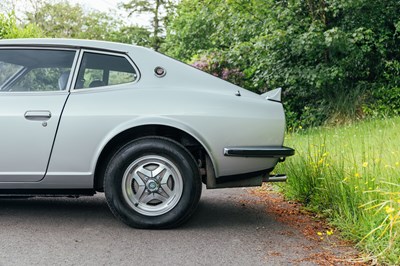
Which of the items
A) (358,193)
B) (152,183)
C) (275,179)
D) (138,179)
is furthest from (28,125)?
(358,193)

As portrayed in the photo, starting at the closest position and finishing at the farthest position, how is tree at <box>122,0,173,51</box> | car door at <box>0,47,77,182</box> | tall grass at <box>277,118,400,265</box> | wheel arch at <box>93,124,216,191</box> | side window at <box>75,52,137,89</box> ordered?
tall grass at <box>277,118,400,265</box>
car door at <box>0,47,77,182</box>
wheel arch at <box>93,124,216,191</box>
side window at <box>75,52,137,89</box>
tree at <box>122,0,173,51</box>

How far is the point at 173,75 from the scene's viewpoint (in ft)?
14.1

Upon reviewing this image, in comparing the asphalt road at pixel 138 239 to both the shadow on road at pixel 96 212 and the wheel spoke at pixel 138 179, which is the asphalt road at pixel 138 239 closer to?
the shadow on road at pixel 96 212

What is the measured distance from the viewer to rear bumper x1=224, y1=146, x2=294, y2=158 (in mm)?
4074

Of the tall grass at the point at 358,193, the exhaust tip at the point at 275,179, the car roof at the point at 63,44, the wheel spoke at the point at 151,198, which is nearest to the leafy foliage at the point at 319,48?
the tall grass at the point at 358,193

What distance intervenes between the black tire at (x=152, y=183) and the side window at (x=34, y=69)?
0.86 m

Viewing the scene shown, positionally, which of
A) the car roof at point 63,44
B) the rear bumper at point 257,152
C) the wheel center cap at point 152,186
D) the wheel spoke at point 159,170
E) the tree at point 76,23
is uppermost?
the tree at point 76,23

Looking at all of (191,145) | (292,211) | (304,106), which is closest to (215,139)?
(191,145)

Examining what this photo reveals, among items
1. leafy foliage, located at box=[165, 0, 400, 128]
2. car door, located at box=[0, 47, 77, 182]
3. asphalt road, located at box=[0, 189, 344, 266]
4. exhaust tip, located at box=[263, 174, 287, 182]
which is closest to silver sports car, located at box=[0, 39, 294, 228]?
car door, located at box=[0, 47, 77, 182]

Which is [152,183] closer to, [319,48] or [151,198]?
[151,198]

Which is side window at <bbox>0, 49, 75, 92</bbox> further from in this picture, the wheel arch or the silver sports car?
the wheel arch

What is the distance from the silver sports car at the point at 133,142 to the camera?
4.07m

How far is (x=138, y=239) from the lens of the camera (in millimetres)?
3842

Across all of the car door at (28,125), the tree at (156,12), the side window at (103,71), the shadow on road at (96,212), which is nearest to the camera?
the car door at (28,125)
